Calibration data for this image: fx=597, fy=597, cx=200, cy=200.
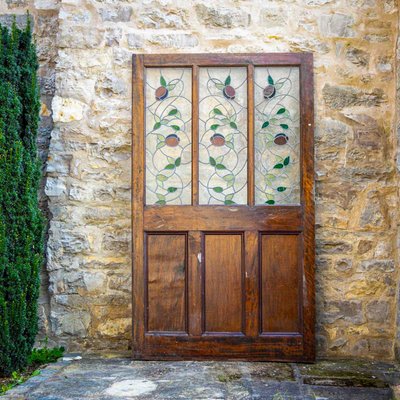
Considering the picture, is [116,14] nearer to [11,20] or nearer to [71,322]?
[11,20]

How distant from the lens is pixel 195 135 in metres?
4.18

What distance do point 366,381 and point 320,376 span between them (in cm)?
28

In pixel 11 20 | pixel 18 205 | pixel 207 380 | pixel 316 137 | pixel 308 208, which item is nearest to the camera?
pixel 207 380

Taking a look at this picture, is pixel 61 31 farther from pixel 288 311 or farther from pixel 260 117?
pixel 288 311

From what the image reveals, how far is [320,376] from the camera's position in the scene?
12.3ft

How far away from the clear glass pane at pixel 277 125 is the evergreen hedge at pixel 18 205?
5.02ft

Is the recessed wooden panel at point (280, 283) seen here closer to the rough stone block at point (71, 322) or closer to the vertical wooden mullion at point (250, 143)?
the vertical wooden mullion at point (250, 143)

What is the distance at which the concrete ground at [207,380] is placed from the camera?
336cm

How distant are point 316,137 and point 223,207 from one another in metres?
0.84

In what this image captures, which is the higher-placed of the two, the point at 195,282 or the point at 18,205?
the point at 18,205

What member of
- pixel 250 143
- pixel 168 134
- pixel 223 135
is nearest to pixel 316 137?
pixel 250 143

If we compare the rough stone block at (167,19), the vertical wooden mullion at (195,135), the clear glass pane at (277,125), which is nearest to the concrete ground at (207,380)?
the vertical wooden mullion at (195,135)

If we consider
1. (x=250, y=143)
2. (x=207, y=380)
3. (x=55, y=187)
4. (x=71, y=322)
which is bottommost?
(x=207, y=380)

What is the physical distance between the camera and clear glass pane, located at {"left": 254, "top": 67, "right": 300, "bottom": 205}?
420 cm
